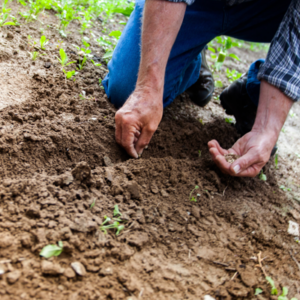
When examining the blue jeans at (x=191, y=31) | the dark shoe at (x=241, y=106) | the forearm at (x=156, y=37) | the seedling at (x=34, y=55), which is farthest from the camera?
the dark shoe at (x=241, y=106)

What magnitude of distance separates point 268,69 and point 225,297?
4.65ft

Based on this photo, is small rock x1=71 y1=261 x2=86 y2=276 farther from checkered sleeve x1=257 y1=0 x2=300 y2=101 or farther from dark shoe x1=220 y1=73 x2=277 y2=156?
dark shoe x1=220 y1=73 x2=277 y2=156

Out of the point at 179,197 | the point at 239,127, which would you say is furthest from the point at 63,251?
the point at 239,127

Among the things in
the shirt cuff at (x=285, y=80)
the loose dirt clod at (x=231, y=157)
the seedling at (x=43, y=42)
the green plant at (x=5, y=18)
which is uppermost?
the shirt cuff at (x=285, y=80)

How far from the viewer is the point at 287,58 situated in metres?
1.74

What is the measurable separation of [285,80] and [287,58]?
6.9 inches

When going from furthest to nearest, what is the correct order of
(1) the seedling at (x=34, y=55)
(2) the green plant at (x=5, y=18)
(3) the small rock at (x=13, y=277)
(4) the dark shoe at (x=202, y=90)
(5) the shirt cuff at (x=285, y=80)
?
(4) the dark shoe at (x=202, y=90) < (2) the green plant at (x=5, y=18) < (1) the seedling at (x=34, y=55) < (5) the shirt cuff at (x=285, y=80) < (3) the small rock at (x=13, y=277)

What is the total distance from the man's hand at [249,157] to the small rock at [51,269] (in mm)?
1057

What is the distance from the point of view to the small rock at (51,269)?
0.94 m

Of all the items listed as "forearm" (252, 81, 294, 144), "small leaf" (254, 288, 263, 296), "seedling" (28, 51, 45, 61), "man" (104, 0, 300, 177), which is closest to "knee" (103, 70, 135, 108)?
"man" (104, 0, 300, 177)

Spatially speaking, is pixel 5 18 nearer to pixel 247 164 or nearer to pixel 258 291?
pixel 247 164

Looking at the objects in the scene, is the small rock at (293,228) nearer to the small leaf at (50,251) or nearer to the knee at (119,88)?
the small leaf at (50,251)

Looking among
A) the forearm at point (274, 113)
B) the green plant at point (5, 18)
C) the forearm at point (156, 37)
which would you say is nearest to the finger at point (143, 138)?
the forearm at point (156, 37)

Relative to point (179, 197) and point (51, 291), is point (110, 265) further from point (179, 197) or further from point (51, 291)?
point (179, 197)
